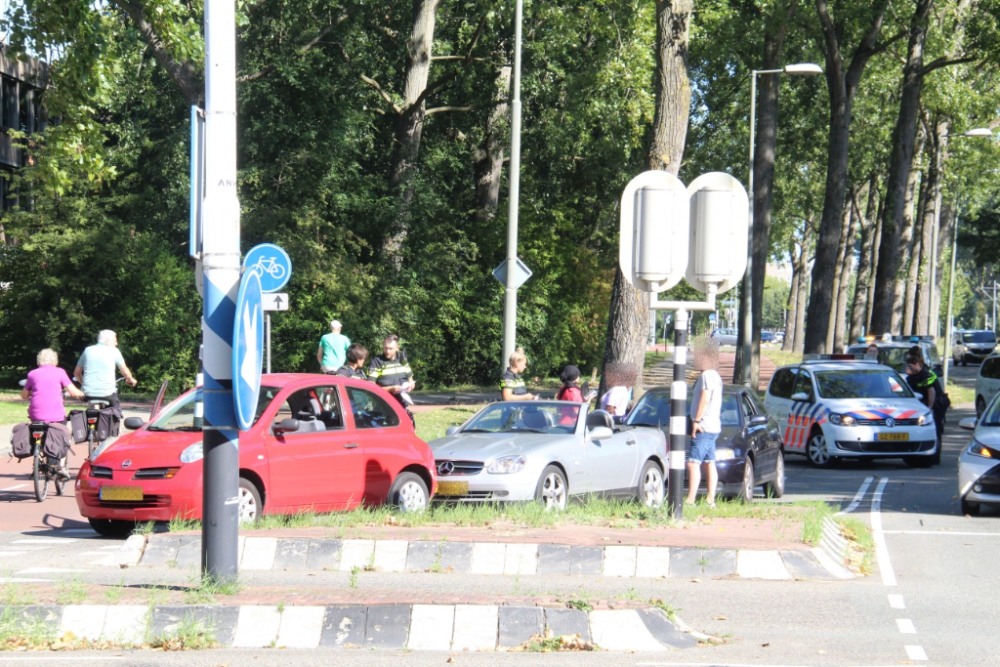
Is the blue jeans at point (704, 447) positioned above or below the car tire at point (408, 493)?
above

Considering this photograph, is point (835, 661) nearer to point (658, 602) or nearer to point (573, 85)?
point (658, 602)

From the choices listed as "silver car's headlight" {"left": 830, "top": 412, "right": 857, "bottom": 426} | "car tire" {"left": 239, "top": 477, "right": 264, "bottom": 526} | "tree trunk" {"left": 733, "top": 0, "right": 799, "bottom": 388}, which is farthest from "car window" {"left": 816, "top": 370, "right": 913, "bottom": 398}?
"tree trunk" {"left": 733, "top": 0, "right": 799, "bottom": 388}

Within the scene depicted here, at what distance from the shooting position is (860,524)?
1208 cm

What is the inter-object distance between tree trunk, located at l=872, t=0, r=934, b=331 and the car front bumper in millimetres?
18733

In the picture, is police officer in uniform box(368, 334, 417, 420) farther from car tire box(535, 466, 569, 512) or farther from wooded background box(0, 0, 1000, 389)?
wooded background box(0, 0, 1000, 389)

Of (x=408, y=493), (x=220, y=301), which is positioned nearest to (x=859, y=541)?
(x=408, y=493)

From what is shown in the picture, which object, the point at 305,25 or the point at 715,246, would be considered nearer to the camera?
the point at 715,246

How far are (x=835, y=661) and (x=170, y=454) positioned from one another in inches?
257

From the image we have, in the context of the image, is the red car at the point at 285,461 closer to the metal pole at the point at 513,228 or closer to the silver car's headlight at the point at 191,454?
the silver car's headlight at the point at 191,454

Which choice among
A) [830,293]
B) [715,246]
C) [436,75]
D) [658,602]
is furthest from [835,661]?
[436,75]

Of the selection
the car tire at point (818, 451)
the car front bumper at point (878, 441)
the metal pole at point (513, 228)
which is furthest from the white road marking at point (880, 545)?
the metal pole at point (513, 228)

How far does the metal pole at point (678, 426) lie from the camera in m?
11.2

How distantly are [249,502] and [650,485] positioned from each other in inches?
190

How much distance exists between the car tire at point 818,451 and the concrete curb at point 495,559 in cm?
1078
